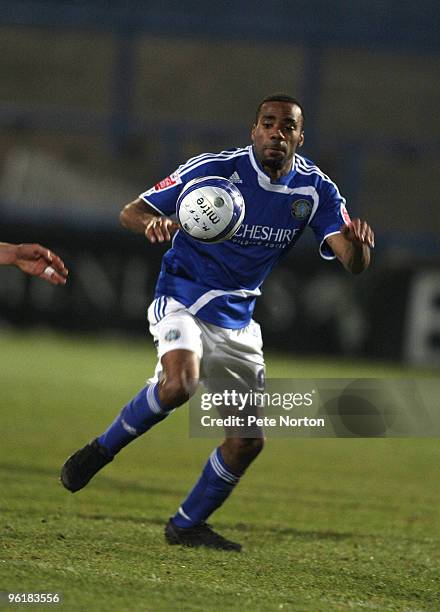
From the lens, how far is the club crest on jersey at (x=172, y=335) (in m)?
5.50

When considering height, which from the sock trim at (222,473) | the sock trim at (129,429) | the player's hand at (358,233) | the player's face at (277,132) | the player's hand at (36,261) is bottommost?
the sock trim at (222,473)

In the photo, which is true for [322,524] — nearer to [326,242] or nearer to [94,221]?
[326,242]

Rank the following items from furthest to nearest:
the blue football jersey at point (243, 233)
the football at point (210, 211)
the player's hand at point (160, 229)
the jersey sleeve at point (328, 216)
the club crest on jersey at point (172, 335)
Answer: the jersey sleeve at point (328, 216) → the blue football jersey at point (243, 233) → the club crest on jersey at point (172, 335) → the football at point (210, 211) → the player's hand at point (160, 229)

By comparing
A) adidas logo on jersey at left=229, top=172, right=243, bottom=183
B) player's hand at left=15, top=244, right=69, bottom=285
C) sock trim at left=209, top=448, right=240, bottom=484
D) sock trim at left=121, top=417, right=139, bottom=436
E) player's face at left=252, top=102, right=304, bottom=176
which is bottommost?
sock trim at left=209, top=448, right=240, bottom=484

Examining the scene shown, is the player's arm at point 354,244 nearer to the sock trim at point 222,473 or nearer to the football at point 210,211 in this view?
the football at point 210,211

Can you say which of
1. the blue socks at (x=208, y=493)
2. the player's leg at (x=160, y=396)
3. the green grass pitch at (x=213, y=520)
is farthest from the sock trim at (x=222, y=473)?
the player's leg at (x=160, y=396)

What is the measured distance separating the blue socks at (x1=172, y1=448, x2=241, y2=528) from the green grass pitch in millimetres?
173

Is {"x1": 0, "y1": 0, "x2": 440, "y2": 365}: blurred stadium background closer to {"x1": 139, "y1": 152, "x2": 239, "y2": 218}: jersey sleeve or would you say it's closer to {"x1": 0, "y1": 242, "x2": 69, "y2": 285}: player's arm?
{"x1": 139, "y1": 152, "x2": 239, "y2": 218}: jersey sleeve

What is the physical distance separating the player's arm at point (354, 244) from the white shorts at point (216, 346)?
0.60 meters

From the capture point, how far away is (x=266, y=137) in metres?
5.61

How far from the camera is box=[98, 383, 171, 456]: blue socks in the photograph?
543 cm

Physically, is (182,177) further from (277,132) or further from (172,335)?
(172,335)

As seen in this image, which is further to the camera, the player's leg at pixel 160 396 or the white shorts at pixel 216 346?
the white shorts at pixel 216 346

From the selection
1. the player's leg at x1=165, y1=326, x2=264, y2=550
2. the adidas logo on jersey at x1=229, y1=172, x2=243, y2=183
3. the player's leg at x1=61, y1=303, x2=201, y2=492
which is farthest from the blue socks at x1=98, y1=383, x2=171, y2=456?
the adidas logo on jersey at x1=229, y1=172, x2=243, y2=183
